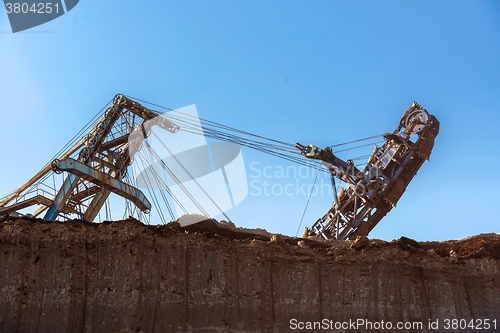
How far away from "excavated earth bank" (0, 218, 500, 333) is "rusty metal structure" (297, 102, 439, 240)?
22.4 ft

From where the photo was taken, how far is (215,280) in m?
11.8

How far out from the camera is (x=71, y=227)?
38.9 ft

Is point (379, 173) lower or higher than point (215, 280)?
higher

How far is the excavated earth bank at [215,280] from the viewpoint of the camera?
441 inches

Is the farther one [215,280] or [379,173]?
[379,173]

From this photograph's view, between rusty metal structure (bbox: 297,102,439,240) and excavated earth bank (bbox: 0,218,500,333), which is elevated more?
rusty metal structure (bbox: 297,102,439,240)

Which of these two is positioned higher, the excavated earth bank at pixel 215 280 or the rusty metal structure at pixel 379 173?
the rusty metal structure at pixel 379 173

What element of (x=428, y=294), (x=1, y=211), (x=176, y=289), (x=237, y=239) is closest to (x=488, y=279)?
(x=428, y=294)

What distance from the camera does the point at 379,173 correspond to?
792 inches

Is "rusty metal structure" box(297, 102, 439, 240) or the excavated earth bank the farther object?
"rusty metal structure" box(297, 102, 439, 240)

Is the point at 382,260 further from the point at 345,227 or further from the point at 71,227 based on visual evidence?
the point at 345,227

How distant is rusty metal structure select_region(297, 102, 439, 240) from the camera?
1991 centimetres

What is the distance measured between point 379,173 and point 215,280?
986cm

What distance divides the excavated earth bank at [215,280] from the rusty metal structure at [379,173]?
6.81m
